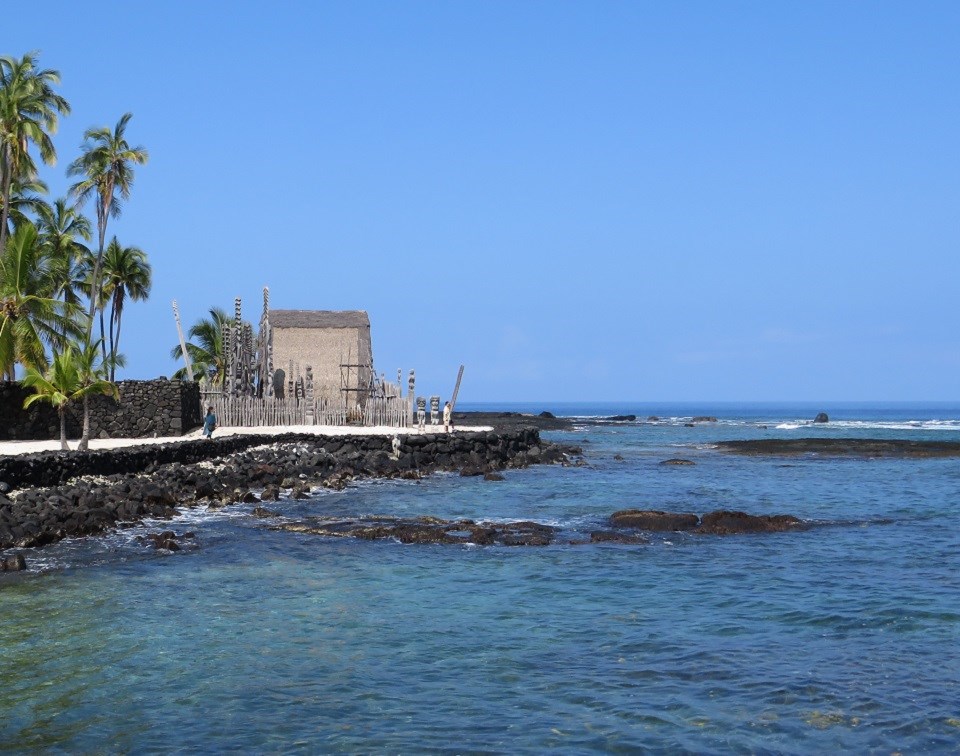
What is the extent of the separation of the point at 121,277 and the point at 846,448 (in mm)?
36810

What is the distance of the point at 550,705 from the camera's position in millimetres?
8711

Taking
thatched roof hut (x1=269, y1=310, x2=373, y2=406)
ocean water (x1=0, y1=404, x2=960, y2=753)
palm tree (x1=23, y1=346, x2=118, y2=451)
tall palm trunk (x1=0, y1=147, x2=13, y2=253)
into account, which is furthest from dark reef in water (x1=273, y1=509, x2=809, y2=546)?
thatched roof hut (x1=269, y1=310, x2=373, y2=406)

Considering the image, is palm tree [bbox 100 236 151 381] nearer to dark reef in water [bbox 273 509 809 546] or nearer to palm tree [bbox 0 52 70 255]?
palm tree [bbox 0 52 70 255]

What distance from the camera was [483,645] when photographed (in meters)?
10.8

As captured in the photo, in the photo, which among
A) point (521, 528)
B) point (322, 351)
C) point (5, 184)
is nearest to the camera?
point (521, 528)

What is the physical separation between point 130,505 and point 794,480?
68.9 ft

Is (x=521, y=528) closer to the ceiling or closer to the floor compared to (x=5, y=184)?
closer to the floor

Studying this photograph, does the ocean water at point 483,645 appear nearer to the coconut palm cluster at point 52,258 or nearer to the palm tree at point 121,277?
the coconut palm cluster at point 52,258

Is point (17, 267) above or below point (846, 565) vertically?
above

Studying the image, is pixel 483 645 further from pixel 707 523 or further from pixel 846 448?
pixel 846 448

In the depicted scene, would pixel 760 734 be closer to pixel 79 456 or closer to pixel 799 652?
pixel 799 652

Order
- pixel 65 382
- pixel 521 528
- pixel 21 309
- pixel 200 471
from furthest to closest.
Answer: pixel 21 309, pixel 65 382, pixel 200 471, pixel 521 528

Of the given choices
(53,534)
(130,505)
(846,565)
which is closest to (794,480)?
(846,565)

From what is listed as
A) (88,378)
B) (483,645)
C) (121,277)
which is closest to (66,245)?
(121,277)
